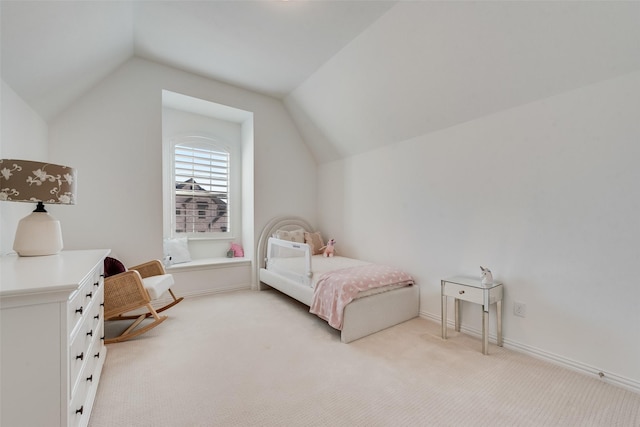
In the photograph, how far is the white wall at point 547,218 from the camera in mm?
1772

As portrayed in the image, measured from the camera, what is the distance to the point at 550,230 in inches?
81.7

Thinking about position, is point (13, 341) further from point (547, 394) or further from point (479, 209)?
point (479, 209)

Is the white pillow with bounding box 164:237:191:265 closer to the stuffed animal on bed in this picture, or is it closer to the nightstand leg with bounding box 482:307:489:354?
the stuffed animal on bed

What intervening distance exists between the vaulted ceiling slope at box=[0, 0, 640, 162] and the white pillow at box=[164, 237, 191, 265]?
181cm

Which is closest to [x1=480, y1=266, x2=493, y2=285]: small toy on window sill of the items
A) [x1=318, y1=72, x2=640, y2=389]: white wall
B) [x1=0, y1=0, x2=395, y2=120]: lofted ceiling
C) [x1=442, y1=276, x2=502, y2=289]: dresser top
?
[x1=442, y1=276, x2=502, y2=289]: dresser top

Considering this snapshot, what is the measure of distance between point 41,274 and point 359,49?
2.99 m

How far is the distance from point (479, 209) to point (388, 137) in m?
1.36

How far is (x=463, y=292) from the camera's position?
2312mm

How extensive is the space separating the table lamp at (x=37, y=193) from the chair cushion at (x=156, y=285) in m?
0.84

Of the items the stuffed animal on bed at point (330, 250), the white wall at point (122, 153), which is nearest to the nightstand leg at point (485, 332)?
the stuffed animal on bed at point (330, 250)

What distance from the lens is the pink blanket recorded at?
2.41 metres

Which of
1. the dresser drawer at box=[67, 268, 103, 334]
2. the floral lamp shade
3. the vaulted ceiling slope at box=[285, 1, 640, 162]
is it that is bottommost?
the dresser drawer at box=[67, 268, 103, 334]

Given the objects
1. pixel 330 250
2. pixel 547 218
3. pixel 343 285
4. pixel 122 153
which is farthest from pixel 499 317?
pixel 122 153

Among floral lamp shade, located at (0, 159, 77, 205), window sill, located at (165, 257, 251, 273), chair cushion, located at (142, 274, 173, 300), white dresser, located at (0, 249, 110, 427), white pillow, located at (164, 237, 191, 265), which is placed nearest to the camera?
white dresser, located at (0, 249, 110, 427)
